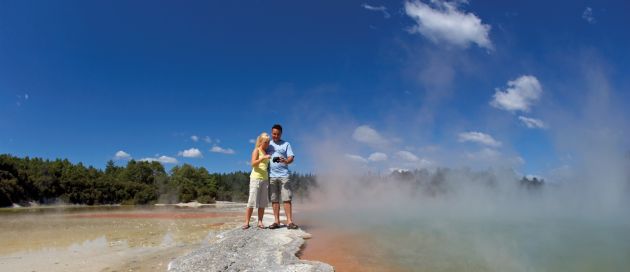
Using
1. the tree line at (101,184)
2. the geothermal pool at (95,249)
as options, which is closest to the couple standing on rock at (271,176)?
the geothermal pool at (95,249)

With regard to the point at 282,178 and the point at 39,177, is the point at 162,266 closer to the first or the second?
the point at 282,178

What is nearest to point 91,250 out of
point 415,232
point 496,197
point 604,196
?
point 415,232

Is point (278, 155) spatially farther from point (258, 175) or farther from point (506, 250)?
point (506, 250)

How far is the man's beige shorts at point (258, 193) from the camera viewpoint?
8367mm

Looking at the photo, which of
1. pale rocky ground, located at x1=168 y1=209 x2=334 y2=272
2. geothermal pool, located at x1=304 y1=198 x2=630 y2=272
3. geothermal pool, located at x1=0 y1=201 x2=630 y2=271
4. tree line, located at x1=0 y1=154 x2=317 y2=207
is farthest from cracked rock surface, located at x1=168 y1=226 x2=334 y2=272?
tree line, located at x1=0 y1=154 x2=317 y2=207

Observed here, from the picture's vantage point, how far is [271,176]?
873 centimetres

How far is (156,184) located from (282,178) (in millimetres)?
85492

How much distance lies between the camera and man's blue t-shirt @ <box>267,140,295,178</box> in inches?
342

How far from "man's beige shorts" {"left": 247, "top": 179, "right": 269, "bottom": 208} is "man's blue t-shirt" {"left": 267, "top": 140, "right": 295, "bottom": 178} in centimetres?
30

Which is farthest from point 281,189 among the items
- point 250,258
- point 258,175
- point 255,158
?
point 250,258

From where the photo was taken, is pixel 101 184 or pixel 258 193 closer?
pixel 258 193

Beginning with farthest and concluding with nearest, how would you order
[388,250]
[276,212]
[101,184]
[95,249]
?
[101,184], [276,212], [95,249], [388,250]

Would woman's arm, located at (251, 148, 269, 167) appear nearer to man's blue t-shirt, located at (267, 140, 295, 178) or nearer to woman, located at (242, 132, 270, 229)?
woman, located at (242, 132, 270, 229)

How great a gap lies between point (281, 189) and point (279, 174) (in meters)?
0.36
